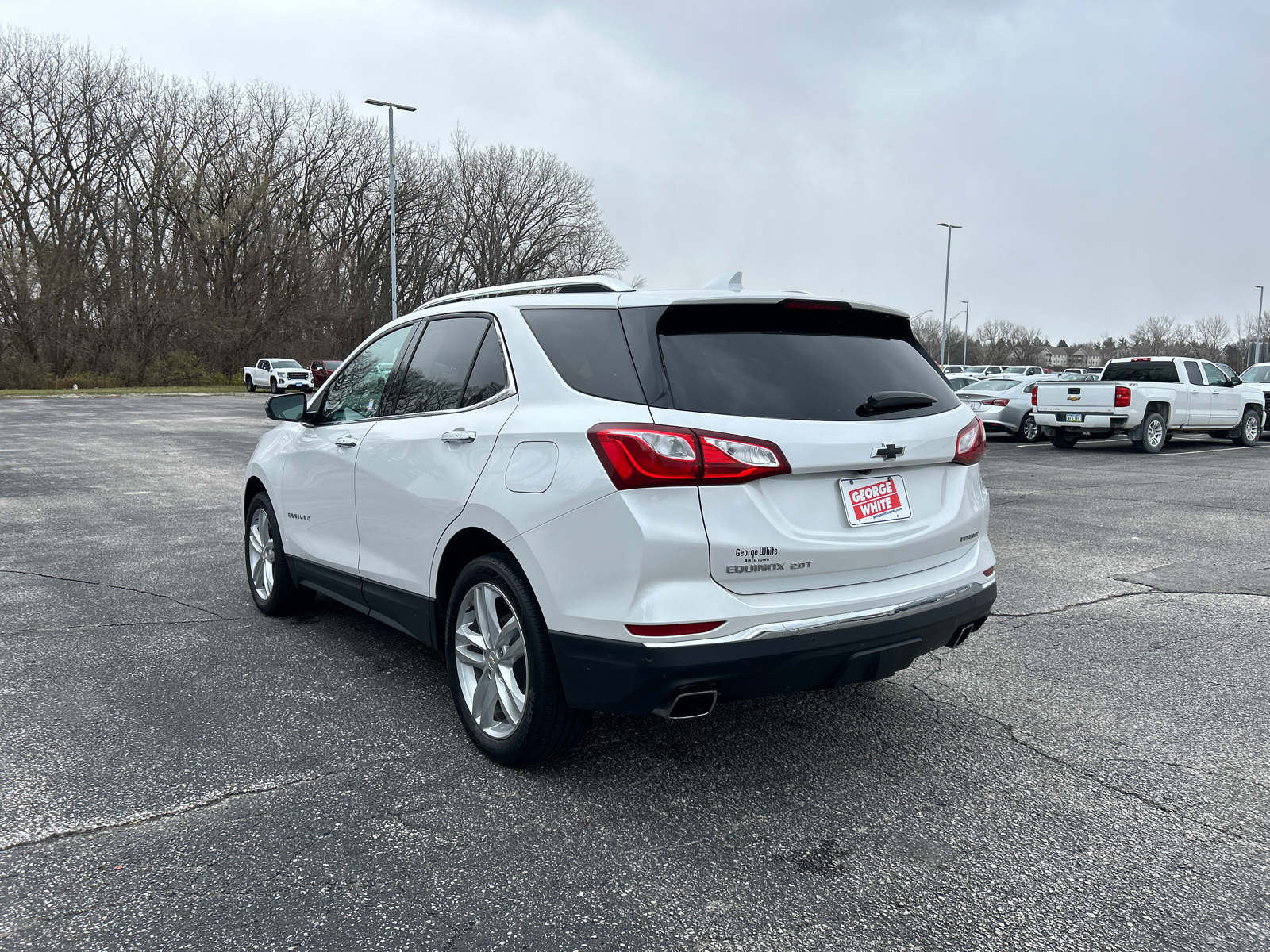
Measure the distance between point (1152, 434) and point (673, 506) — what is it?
18.4m

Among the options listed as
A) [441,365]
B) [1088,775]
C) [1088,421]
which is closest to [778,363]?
[441,365]

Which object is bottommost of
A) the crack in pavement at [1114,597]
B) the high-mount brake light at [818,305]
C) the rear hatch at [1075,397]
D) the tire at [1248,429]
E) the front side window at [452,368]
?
the crack in pavement at [1114,597]

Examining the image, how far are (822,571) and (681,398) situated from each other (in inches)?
29.0

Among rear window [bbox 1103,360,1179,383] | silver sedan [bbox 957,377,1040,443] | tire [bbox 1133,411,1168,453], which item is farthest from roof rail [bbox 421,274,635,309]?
silver sedan [bbox 957,377,1040,443]

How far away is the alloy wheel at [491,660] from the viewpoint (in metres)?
3.42

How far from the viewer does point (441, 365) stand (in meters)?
4.10

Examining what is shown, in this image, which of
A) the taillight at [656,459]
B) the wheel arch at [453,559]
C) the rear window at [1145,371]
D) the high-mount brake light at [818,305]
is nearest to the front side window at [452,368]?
the wheel arch at [453,559]

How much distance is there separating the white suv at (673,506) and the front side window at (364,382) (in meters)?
0.59

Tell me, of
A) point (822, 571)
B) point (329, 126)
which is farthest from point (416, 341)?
point (329, 126)

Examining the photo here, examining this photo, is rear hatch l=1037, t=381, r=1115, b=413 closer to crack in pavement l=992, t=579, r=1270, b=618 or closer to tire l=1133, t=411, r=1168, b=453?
tire l=1133, t=411, r=1168, b=453

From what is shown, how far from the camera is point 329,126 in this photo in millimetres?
56406

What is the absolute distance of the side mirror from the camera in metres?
5.30

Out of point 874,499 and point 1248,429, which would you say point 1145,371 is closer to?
point 1248,429

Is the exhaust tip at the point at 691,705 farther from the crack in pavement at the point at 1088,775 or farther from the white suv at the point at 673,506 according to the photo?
the crack in pavement at the point at 1088,775
